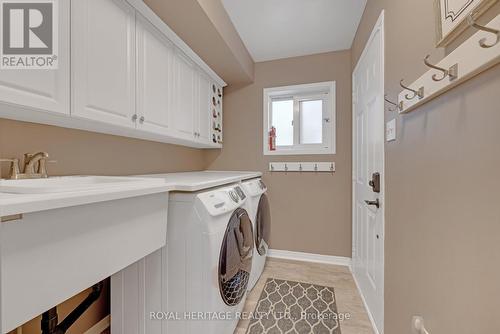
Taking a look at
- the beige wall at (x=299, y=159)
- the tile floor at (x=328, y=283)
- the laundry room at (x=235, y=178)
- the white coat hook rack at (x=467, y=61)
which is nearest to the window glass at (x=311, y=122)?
the laundry room at (x=235, y=178)

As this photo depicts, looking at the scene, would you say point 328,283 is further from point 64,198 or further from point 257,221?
point 64,198

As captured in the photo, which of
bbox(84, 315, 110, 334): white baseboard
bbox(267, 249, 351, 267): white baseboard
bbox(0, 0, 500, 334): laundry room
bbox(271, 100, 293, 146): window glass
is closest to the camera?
bbox(0, 0, 500, 334): laundry room

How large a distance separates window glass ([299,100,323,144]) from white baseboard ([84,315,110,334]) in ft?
8.10

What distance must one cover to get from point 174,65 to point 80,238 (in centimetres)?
151

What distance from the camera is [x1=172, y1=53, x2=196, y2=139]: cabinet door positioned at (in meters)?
1.79

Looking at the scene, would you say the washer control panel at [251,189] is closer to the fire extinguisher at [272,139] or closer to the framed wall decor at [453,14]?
the fire extinguisher at [272,139]

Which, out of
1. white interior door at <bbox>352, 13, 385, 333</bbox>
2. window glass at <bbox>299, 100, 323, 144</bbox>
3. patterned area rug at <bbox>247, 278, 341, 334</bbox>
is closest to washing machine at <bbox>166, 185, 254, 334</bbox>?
patterned area rug at <bbox>247, 278, 341, 334</bbox>

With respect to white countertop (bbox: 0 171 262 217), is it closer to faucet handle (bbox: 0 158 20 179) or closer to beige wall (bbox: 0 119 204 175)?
faucet handle (bbox: 0 158 20 179)

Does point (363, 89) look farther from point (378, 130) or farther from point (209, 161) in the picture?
point (209, 161)

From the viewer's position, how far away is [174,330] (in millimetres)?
1130

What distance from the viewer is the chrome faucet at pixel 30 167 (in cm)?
95

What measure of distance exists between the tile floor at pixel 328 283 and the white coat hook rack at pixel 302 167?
3.60 feet

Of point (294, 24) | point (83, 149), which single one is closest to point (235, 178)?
point (83, 149)

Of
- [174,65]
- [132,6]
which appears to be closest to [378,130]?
[174,65]
